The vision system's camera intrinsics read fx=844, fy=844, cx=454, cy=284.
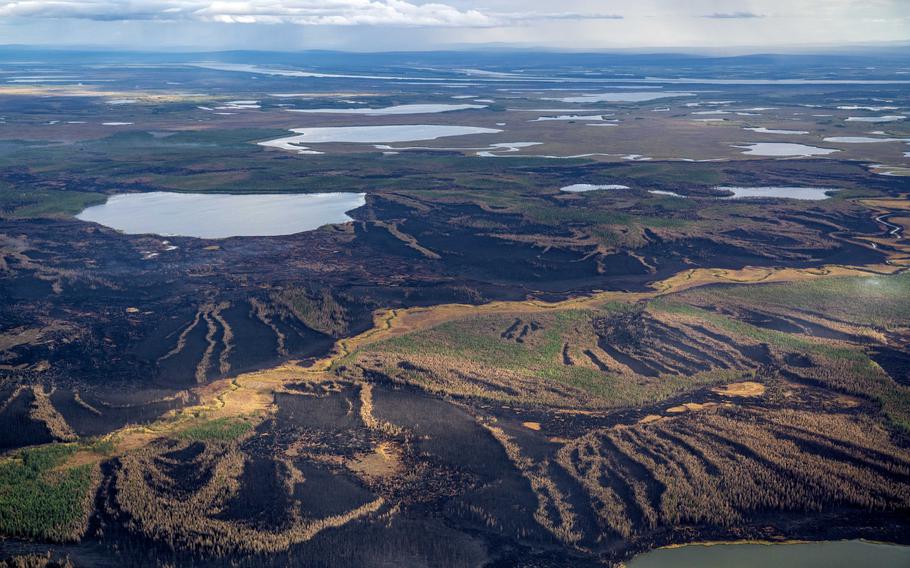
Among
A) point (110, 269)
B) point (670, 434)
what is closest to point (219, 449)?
point (670, 434)

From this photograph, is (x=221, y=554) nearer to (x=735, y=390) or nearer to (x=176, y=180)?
(x=735, y=390)

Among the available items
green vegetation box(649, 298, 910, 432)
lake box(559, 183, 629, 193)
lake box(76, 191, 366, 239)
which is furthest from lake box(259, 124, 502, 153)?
green vegetation box(649, 298, 910, 432)

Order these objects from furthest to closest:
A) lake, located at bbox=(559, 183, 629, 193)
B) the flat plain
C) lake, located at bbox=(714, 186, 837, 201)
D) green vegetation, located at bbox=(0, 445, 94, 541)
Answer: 1. lake, located at bbox=(559, 183, 629, 193)
2. lake, located at bbox=(714, 186, 837, 201)
3. the flat plain
4. green vegetation, located at bbox=(0, 445, 94, 541)

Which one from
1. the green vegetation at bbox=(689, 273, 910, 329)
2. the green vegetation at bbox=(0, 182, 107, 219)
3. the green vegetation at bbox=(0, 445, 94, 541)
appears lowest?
the green vegetation at bbox=(0, 182, 107, 219)

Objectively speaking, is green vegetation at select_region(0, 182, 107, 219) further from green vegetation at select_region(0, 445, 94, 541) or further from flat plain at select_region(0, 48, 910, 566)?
green vegetation at select_region(0, 445, 94, 541)

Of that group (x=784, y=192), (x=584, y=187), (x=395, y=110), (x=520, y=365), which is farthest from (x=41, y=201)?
(x=395, y=110)

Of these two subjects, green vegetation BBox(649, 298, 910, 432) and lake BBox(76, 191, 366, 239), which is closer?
green vegetation BBox(649, 298, 910, 432)
